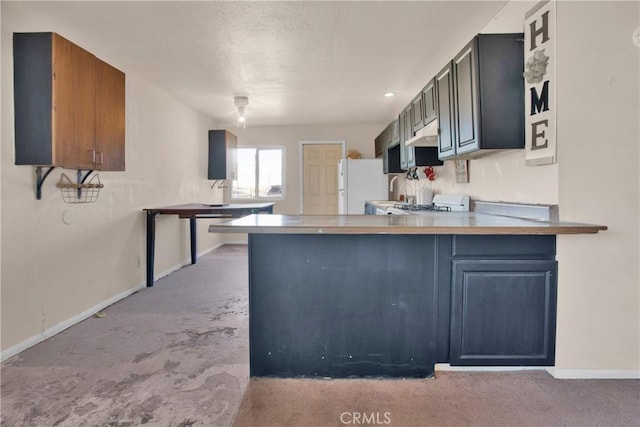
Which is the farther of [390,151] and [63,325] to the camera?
[390,151]

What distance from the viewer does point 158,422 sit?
1612 mm

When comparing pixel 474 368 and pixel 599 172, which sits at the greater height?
pixel 599 172

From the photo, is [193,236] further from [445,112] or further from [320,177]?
[445,112]

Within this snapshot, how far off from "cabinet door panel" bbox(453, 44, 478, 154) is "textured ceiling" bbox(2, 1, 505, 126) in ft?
1.27

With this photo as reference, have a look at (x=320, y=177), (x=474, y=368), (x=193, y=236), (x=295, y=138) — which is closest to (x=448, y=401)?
(x=474, y=368)

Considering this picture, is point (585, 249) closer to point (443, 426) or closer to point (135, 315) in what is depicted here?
point (443, 426)

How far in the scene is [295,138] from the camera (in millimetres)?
6684

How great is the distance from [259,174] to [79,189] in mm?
4006

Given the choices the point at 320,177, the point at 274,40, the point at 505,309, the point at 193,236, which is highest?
the point at 274,40

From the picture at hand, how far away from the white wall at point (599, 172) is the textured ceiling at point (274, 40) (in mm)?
725

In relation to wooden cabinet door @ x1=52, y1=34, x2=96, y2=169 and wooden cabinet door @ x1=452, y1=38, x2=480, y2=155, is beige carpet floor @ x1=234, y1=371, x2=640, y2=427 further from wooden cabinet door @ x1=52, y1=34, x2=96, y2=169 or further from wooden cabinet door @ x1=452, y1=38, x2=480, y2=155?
wooden cabinet door @ x1=52, y1=34, x2=96, y2=169

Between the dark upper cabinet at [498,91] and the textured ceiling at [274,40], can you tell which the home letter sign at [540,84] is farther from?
the textured ceiling at [274,40]

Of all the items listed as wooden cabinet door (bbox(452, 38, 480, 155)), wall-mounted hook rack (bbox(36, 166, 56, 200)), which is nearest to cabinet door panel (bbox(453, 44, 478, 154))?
wooden cabinet door (bbox(452, 38, 480, 155))

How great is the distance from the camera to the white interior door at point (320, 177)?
263 inches
